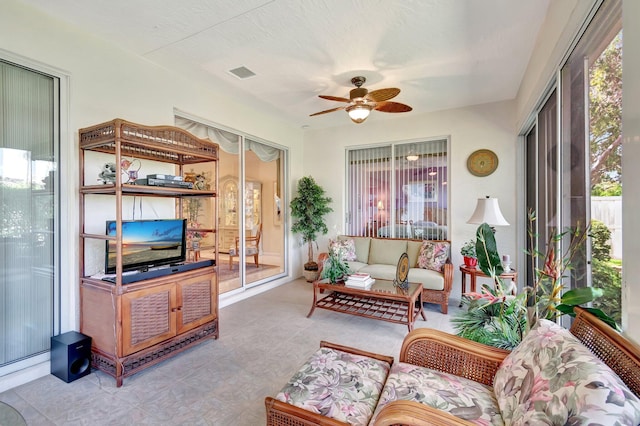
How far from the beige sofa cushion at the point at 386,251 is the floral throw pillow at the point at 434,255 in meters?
0.36

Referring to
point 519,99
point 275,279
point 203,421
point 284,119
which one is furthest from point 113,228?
point 519,99

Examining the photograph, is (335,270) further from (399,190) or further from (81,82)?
(81,82)

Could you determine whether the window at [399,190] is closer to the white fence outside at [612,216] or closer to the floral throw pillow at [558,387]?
the white fence outside at [612,216]

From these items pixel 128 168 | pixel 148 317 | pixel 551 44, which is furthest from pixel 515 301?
pixel 128 168

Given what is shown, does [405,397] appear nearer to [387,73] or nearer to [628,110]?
[628,110]

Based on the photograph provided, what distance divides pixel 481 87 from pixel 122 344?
4.67m

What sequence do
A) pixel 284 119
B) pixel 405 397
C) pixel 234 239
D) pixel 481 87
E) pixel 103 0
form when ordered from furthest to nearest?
pixel 284 119
pixel 234 239
pixel 481 87
pixel 103 0
pixel 405 397

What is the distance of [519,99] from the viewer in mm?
3842

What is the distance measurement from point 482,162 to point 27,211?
17.1 feet

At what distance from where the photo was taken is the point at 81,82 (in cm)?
258

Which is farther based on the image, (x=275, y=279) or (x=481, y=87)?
(x=275, y=279)

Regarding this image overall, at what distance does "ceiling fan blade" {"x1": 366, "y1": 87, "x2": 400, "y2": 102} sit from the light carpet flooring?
2.53 meters

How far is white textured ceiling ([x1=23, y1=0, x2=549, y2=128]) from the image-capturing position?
227cm

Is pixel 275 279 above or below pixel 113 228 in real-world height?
below
